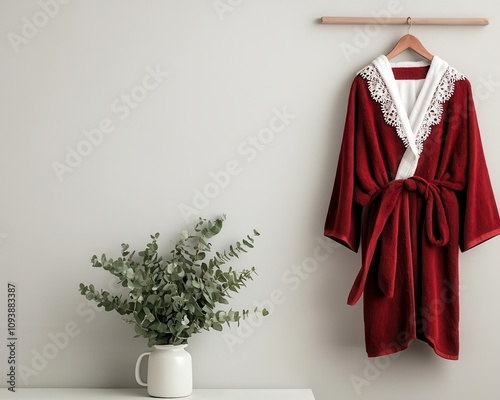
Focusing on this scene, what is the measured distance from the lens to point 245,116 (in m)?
2.08

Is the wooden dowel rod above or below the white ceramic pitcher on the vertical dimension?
above

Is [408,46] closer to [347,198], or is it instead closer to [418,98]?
[418,98]

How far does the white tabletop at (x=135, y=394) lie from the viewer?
192cm

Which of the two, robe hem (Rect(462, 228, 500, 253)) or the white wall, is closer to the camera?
robe hem (Rect(462, 228, 500, 253))

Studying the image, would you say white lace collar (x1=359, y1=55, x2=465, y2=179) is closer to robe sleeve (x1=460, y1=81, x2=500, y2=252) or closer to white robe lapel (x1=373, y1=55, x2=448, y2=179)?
white robe lapel (x1=373, y1=55, x2=448, y2=179)

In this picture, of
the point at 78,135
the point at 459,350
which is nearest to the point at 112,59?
the point at 78,135

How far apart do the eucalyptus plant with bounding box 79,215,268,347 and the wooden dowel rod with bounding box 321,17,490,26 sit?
0.68 meters

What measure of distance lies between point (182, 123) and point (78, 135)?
1.06 feet

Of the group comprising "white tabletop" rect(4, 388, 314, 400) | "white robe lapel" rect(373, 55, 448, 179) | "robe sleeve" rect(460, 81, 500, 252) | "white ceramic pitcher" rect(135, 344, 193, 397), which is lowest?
"white tabletop" rect(4, 388, 314, 400)

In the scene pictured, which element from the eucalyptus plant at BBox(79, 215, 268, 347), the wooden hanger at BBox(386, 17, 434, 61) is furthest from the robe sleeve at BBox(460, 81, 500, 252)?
the eucalyptus plant at BBox(79, 215, 268, 347)

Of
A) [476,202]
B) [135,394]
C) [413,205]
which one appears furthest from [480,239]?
[135,394]

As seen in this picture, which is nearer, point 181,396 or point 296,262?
point 181,396

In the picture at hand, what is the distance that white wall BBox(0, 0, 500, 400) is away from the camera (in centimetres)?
205

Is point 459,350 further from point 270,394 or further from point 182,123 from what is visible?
point 182,123
